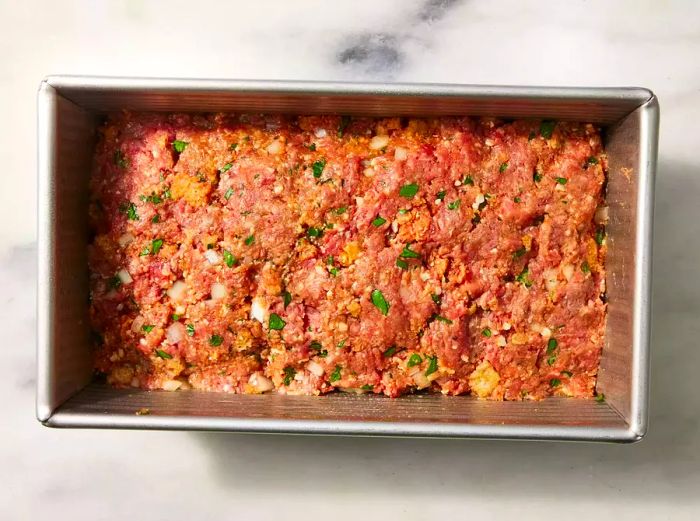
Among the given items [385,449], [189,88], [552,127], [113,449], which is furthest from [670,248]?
[113,449]

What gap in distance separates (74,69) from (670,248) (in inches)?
92.9

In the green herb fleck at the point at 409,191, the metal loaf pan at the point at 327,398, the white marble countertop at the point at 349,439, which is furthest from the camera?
the white marble countertop at the point at 349,439

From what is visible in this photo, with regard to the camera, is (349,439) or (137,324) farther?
(349,439)

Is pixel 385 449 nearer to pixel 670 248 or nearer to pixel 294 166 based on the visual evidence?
pixel 294 166

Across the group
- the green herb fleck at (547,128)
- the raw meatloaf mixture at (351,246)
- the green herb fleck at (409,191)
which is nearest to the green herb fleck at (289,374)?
the raw meatloaf mixture at (351,246)

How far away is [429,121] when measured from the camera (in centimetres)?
213

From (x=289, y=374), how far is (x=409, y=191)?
0.74m

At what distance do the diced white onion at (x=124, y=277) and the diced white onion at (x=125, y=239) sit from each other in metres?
0.09

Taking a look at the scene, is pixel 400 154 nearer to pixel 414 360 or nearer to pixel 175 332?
pixel 414 360

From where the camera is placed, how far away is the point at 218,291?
2.08 meters

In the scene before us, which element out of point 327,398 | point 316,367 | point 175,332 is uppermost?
point 175,332

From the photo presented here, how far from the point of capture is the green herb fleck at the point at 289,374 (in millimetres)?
2141

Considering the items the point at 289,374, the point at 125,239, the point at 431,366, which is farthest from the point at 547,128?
the point at 125,239

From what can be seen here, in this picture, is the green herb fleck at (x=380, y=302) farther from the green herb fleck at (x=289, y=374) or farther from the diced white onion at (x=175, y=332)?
the diced white onion at (x=175, y=332)
